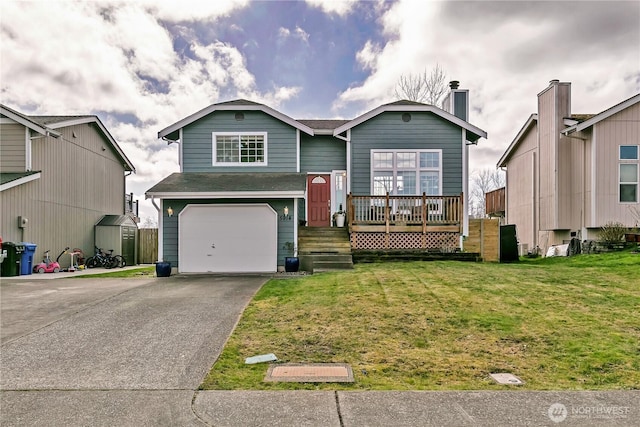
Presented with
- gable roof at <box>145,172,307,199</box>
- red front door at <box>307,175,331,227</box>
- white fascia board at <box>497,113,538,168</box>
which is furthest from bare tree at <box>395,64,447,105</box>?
gable roof at <box>145,172,307,199</box>

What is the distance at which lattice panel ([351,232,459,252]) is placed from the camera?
14.4m

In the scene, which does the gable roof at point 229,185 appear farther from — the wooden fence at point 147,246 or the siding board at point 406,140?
the wooden fence at point 147,246

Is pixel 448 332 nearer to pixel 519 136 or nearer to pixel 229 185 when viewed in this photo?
pixel 229 185

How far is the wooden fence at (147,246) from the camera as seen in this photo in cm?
2288

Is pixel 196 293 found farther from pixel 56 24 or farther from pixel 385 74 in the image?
pixel 385 74

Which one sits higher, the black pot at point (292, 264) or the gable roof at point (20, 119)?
the gable roof at point (20, 119)

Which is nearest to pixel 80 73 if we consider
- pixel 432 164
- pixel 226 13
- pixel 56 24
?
pixel 56 24

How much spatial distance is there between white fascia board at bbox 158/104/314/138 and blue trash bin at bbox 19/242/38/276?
5.86 metres

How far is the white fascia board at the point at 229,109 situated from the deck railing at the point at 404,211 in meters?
3.29

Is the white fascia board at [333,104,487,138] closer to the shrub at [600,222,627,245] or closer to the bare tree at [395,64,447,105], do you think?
the shrub at [600,222,627,245]

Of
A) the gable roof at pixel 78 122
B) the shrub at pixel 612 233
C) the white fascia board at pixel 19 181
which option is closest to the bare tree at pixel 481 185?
the shrub at pixel 612 233

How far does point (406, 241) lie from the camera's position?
14.5 m

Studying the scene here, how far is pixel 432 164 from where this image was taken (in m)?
15.5

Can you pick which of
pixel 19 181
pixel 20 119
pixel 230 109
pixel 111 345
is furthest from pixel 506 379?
pixel 20 119
